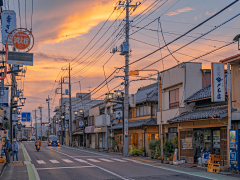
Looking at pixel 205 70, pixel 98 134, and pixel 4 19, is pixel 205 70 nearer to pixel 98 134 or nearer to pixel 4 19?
pixel 4 19

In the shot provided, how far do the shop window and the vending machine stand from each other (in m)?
9.95

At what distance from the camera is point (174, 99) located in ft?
91.3

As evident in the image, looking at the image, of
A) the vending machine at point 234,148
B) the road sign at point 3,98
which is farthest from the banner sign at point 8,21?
the vending machine at point 234,148

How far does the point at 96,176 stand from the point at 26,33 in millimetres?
8367

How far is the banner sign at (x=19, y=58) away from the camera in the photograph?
579 inches

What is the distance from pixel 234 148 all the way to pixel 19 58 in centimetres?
1289

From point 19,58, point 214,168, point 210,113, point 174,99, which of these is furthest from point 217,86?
point 19,58

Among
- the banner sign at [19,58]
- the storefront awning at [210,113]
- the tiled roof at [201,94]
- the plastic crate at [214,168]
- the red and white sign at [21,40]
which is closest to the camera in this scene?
the banner sign at [19,58]

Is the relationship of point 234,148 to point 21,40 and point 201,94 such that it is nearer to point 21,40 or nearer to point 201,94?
point 201,94

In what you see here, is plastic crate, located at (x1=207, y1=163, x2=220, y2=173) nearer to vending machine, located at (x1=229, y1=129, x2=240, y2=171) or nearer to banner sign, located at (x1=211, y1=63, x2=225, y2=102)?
vending machine, located at (x1=229, y1=129, x2=240, y2=171)

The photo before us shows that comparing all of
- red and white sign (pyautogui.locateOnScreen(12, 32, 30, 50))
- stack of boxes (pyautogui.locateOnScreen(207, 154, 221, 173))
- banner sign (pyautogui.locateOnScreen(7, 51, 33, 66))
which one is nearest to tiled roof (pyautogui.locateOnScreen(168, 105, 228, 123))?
stack of boxes (pyautogui.locateOnScreen(207, 154, 221, 173))

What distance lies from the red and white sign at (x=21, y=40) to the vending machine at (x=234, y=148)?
12.6 m

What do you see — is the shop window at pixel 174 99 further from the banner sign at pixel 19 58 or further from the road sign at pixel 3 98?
the banner sign at pixel 19 58

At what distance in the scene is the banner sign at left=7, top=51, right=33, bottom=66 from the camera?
14.7 meters
